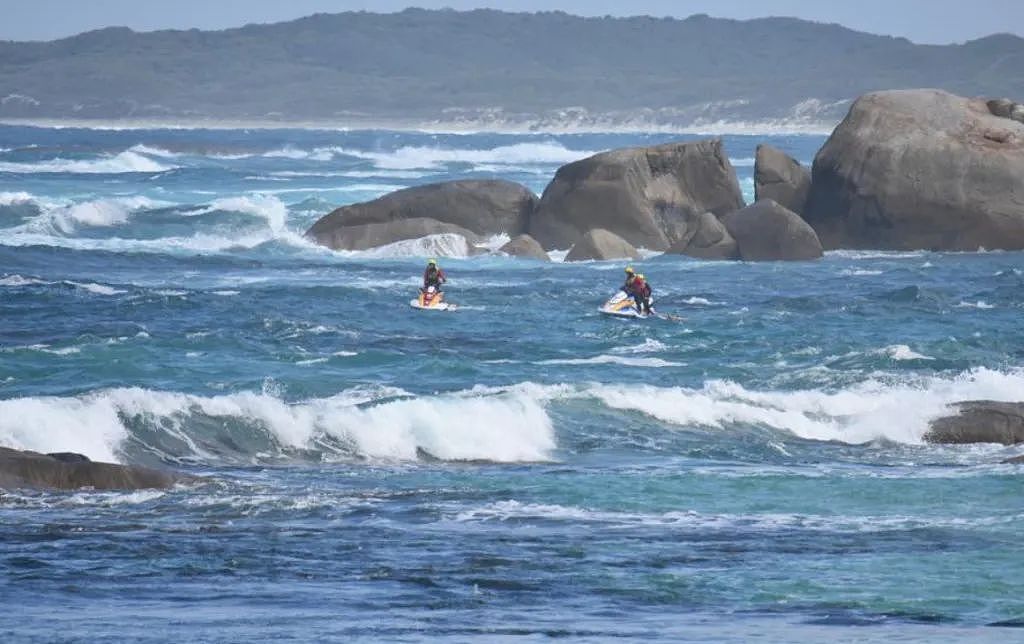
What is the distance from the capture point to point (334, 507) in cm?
1877

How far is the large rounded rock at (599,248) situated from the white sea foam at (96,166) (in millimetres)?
45925

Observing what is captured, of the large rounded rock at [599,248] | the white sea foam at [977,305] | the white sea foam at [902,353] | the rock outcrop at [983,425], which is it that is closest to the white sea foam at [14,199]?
the large rounded rock at [599,248]

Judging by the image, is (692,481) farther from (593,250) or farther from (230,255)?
(230,255)

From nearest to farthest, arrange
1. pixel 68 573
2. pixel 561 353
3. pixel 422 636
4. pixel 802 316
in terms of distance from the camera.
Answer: pixel 422 636
pixel 68 573
pixel 561 353
pixel 802 316

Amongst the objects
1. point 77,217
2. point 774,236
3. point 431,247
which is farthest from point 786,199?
point 77,217

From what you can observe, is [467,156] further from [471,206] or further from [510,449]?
[510,449]

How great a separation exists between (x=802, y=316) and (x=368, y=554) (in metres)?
19.7

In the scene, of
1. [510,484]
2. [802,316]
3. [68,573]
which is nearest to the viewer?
[68,573]

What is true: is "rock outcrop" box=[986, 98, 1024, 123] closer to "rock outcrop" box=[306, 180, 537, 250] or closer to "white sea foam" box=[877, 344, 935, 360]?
"rock outcrop" box=[306, 180, 537, 250]

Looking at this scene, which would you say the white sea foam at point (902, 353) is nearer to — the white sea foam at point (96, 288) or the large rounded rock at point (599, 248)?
the white sea foam at point (96, 288)

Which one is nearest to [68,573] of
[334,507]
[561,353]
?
[334,507]

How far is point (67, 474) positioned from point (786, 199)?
3025 cm

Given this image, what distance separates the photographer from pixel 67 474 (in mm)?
18969

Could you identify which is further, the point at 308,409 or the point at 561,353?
the point at 561,353
